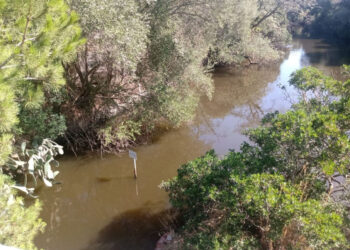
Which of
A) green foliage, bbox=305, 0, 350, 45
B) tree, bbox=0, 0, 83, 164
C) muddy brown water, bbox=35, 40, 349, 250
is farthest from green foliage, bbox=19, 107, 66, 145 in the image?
green foliage, bbox=305, 0, 350, 45

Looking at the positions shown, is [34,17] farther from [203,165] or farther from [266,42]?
[266,42]

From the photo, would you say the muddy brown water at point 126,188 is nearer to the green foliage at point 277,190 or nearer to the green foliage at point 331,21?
the green foliage at point 277,190

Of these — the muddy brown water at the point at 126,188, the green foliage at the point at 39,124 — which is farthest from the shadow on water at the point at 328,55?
the green foliage at the point at 39,124

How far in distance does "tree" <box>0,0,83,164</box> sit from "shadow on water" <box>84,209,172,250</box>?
293 centimetres

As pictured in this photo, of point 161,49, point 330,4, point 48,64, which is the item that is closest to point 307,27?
point 330,4

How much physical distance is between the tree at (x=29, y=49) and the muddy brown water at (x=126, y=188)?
2.87 meters

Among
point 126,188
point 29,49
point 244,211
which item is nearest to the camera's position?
point 244,211

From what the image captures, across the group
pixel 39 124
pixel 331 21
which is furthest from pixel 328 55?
pixel 39 124

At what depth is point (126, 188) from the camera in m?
8.37

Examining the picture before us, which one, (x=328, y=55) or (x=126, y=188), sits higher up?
(x=328, y=55)

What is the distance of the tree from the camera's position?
4.49 m

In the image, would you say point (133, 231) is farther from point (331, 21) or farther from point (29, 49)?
point (331, 21)

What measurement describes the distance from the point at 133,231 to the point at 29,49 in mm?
4513

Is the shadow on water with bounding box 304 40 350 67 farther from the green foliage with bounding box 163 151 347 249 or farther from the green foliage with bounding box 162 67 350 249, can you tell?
the green foliage with bounding box 163 151 347 249
